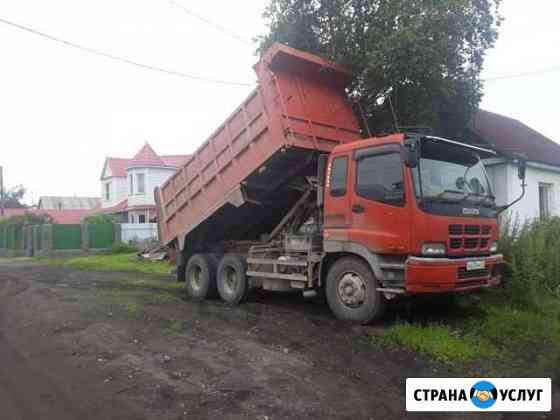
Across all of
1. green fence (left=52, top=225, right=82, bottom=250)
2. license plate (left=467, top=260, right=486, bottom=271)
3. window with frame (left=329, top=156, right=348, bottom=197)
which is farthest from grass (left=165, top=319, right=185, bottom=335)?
green fence (left=52, top=225, right=82, bottom=250)

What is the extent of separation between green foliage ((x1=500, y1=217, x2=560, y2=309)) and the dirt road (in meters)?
2.89

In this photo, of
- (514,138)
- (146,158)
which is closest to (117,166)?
(146,158)

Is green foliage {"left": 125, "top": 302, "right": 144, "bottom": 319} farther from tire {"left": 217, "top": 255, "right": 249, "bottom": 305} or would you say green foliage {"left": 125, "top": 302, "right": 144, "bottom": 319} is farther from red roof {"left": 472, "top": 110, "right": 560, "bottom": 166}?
red roof {"left": 472, "top": 110, "right": 560, "bottom": 166}

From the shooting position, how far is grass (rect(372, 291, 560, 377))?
18.7ft

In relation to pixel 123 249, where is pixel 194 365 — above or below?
below

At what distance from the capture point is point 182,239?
1047cm

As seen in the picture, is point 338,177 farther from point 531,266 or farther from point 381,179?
point 531,266

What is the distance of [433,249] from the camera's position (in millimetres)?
6551

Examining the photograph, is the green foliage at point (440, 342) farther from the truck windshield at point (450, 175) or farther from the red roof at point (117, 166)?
the red roof at point (117, 166)

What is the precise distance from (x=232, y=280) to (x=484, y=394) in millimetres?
6134

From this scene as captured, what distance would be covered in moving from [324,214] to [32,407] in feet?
15.2

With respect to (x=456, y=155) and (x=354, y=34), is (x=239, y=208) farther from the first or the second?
(x=354, y=34)

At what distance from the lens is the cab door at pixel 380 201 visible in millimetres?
6629

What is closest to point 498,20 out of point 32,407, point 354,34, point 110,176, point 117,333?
point 354,34
